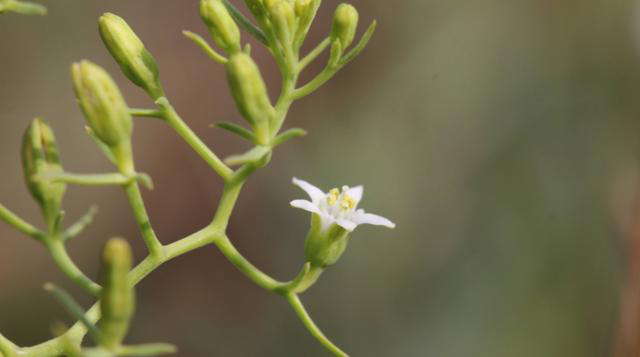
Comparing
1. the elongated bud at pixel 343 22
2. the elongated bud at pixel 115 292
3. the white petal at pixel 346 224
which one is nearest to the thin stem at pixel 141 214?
the elongated bud at pixel 115 292

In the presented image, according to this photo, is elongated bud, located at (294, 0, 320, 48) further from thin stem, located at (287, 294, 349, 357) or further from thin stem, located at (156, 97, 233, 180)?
thin stem, located at (287, 294, 349, 357)

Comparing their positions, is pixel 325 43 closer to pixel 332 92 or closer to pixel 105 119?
pixel 105 119

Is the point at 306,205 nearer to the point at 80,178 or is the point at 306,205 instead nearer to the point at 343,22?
the point at 343,22

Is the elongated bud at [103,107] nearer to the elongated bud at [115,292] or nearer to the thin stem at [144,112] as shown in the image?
the thin stem at [144,112]

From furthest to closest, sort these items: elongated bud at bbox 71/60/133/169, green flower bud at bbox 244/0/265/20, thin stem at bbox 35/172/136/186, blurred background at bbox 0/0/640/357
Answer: blurred background at bbox 0/0/640/357 → green flower bud at bbox 244/0/265/20 → elongated bud at bbox 71/60/133/169 → thin stem at bbox 35/172/136/186

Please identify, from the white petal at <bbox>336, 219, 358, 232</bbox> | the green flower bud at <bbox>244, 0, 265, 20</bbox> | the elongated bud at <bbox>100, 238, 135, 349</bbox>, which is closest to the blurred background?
the white petal at <bbox>336, 219, 358, 232</bbox>

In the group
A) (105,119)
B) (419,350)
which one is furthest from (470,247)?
(105,119)
